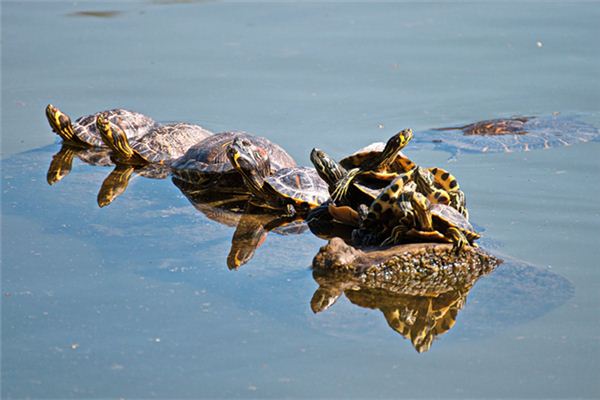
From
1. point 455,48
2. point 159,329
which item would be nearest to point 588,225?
point 159,329

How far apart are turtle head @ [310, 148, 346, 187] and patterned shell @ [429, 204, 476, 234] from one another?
695 mm

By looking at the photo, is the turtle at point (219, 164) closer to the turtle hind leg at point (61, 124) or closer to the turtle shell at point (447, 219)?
the turtle hind leg at point (61, 124)

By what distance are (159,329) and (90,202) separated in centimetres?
195

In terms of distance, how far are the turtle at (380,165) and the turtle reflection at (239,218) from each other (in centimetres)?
38

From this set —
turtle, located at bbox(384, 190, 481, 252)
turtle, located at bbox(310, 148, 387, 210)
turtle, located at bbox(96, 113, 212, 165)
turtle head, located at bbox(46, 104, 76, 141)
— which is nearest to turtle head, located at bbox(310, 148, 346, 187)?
turtle, located at bbox(310, 148, 387, 210)

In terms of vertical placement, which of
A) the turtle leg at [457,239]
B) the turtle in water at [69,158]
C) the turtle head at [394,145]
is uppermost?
the turtle head at [394,145]

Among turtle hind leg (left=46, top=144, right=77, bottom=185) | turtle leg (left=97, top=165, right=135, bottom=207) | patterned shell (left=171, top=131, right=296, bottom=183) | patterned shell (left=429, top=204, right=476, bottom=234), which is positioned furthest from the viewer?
turtle hind leg (left=46, top=144, right=77, bottom=185)

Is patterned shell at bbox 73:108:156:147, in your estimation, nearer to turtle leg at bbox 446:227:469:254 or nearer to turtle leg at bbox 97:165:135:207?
turtle leg at bbox 97:165:135:207

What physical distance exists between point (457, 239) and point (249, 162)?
1558mm

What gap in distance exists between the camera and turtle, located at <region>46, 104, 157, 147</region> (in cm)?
683

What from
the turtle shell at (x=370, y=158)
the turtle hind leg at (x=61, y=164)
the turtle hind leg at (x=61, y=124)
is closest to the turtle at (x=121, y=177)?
the turtle hind leg at (x=61, y=164)

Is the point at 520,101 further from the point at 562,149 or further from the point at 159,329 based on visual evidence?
the point at 159,329

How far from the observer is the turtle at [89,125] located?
683 cm

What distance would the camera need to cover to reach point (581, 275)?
4.64 m
